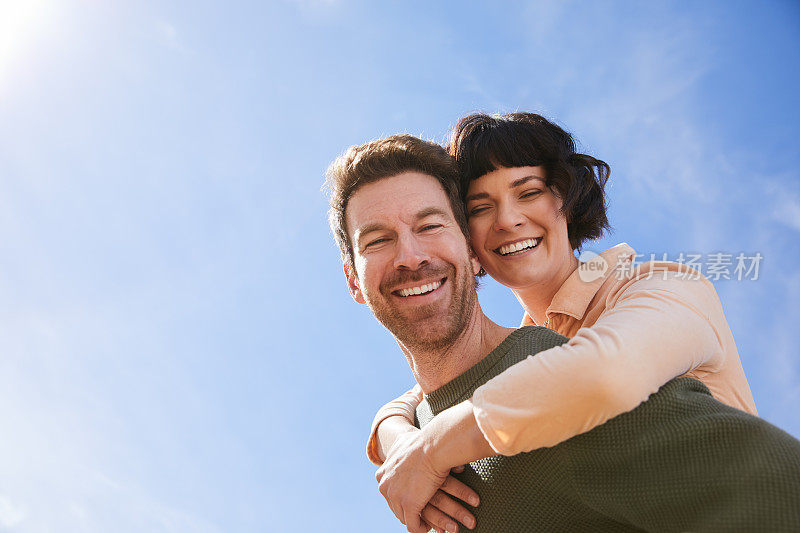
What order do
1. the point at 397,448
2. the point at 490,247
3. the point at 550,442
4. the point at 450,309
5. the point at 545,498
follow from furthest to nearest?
the point at 490,247, the point at 450,309, the point at 397,448, the point at 545,498, the point at 550,442

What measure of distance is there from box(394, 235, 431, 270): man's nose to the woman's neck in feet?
3.30

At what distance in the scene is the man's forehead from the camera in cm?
289

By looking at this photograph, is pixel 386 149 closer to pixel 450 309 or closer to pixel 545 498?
pixel 450 309

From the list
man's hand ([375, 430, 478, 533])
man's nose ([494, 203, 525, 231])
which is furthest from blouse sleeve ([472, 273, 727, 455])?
man's nose ([494, 203, 525, 231])

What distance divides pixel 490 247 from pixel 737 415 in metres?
1.84

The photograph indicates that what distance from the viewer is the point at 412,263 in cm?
271

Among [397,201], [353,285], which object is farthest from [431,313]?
[353,285]

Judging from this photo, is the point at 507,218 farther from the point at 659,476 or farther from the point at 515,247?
the point at 659,476

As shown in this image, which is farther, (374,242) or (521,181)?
(521,181)

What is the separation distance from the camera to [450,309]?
276cm

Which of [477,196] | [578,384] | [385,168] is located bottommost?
[578,384]

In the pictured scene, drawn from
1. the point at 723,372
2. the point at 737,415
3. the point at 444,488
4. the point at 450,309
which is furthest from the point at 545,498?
the point at 723,372

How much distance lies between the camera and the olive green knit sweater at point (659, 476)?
155 cm

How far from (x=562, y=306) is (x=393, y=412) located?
1.00m
